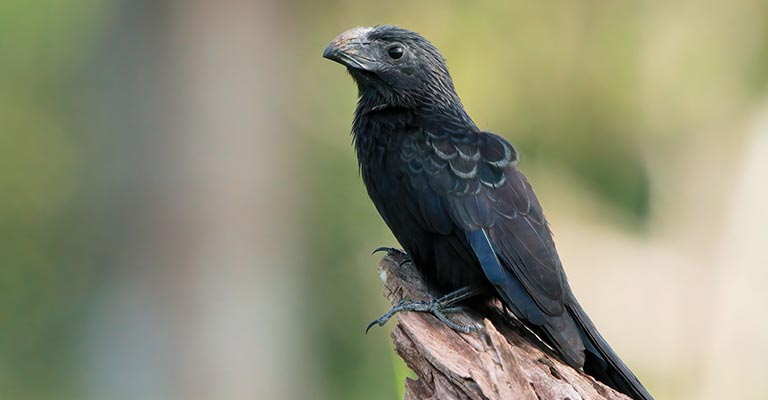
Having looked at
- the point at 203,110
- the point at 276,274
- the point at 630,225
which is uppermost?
the point at 203,110

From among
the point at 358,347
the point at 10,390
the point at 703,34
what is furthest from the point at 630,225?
the point at 10,390

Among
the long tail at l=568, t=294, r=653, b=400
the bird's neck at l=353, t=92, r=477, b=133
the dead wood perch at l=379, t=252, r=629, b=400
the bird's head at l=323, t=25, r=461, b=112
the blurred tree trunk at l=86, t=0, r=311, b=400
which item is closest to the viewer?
the dead wood perch at l=379, t=252, r=629, b=400

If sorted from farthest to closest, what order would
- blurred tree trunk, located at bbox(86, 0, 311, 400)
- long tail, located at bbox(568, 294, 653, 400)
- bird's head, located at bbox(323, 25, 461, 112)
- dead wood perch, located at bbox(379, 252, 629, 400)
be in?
1. blurred tree trunk, located at bbox(86, 0, 311, 400)
2. bird's head, located at bbox(323, 25, 461, 112)
3. long tail, located at bbox(568, 294, 653, 400)
4. dead wood perch, located at bbox(379, 252, 629, 400)

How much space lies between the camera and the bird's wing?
3350 mm

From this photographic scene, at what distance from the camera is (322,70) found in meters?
7.55

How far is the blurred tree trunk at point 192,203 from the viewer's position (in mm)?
6035

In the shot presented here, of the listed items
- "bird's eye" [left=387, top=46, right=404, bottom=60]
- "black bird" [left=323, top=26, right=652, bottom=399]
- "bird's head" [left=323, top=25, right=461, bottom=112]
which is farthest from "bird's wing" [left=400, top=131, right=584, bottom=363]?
"bird's eye" [left=387, top=46, right=404, bottom=60]

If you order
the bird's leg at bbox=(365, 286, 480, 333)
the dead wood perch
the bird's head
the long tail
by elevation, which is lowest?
the long tail

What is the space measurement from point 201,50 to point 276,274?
1.67 m

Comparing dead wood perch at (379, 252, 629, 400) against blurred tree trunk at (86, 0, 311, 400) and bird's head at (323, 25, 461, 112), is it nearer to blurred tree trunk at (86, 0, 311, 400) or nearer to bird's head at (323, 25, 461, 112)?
bird's head at (323, 25, 461, 112)

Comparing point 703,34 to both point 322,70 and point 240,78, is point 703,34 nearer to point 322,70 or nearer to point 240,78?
point 322,70

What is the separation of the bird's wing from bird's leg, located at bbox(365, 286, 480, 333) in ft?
0.59

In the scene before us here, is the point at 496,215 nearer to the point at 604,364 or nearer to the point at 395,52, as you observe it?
the point at 604,364

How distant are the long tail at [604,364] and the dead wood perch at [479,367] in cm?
17
